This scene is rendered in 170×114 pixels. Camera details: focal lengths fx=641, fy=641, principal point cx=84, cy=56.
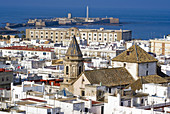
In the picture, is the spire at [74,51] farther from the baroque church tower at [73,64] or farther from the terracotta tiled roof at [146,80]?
the terracotta tiled roof at [146,80]

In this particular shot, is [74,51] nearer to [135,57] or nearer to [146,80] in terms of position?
[135,57]

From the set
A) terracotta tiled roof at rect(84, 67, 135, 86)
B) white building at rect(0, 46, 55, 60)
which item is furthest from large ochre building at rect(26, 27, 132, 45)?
terracotta tiled roof at rect(84, 67, 135, 86)

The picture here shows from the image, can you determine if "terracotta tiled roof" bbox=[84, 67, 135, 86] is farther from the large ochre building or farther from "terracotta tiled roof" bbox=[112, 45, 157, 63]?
the large ochre building

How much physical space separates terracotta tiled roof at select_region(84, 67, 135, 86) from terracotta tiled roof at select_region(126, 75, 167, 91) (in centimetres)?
126

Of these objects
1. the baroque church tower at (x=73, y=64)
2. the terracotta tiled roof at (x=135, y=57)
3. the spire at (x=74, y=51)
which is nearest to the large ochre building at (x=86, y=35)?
the terracotta tiled roof at (x=135, y=57)

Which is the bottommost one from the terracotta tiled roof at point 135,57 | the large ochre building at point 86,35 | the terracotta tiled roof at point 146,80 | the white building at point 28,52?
the terracotta tiled roof at point 146,80

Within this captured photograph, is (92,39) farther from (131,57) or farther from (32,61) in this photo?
(131,57)

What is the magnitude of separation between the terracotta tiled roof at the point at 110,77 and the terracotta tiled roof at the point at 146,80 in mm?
1264

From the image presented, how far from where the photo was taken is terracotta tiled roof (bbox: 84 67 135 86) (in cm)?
4966

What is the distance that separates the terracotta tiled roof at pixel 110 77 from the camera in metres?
49.7

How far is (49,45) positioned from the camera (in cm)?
12012

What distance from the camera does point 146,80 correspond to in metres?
51.2

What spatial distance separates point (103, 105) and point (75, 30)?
106 metres

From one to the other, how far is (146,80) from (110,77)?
2939 mm
